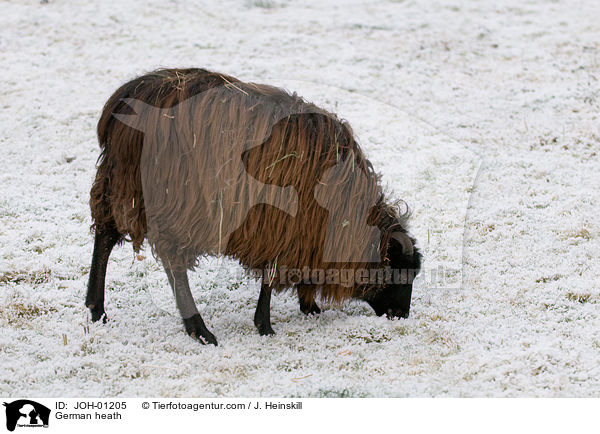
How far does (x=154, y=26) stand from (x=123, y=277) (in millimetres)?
7997

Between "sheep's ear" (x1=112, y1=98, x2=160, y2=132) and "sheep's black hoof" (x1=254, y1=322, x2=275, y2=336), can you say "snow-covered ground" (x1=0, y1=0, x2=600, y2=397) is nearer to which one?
"sheep's black hoof" (x1=254, y1=322, x2=275, y2=336)

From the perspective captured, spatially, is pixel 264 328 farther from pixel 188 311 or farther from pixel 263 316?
pixel 188 311

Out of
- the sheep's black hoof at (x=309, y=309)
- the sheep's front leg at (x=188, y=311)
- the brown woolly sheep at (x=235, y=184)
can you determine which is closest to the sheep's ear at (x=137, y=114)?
the brown woolly sheep at (x=235, y=184)

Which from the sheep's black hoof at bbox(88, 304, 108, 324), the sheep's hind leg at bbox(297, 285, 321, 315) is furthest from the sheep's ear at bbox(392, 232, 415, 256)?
the sheep's black hoof at bbox(88, 304, 108, 324)

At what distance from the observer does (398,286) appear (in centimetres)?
486

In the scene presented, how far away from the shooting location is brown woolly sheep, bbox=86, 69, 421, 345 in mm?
4105

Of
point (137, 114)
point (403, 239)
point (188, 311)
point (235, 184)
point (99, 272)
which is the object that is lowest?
point (188, 311)

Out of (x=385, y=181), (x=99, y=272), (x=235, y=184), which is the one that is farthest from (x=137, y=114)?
(x=385, y=181)

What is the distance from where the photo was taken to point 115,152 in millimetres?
Result: 4266
